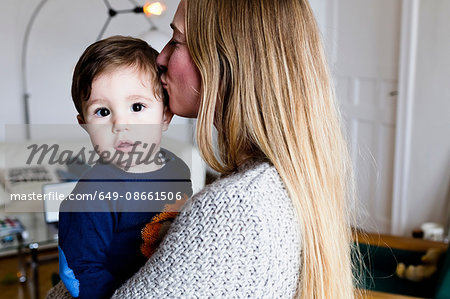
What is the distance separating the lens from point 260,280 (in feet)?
2.61

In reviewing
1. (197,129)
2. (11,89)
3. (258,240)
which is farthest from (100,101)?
(11,89)

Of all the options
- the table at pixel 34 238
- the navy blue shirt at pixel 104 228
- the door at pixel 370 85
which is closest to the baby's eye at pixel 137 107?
the navy blue shirt at pixel 104 228

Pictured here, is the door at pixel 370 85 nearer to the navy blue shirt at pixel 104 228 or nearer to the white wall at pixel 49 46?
the white wall at pixel 49 46

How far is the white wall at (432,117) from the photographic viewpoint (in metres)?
2.90

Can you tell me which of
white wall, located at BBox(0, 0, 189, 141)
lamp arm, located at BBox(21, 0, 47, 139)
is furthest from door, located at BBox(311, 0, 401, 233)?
lamp arm, located at BBox(21, 0, 47, 139)

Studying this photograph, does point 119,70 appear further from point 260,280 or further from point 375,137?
point 375,137

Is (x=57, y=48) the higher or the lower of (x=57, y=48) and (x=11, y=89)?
the higher

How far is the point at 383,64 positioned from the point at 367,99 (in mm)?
259

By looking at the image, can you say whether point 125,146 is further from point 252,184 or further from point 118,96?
point 252,184

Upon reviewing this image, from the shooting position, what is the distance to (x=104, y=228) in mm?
884

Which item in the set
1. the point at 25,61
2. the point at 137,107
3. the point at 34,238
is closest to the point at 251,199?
the point at 137,107

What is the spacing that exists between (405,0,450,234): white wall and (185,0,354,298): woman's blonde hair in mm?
2248

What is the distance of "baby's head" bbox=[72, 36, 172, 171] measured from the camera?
91 centimetres

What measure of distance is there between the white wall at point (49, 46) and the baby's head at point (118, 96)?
3056 mm
